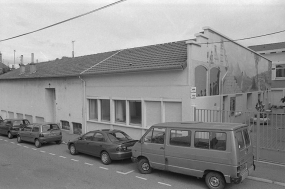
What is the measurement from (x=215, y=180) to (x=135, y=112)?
750 cm

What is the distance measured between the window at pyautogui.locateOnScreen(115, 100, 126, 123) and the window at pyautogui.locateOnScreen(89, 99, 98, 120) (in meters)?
2.17

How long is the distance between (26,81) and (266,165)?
73.9ft

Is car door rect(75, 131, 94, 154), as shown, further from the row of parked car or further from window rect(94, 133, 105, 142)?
the row of parked car

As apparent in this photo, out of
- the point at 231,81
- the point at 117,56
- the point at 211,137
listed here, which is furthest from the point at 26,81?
the point at 211,137

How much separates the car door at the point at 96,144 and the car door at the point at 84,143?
14 cm

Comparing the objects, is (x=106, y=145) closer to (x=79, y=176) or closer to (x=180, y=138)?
(x=79, y=176)

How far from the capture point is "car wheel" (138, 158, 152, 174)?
883cm

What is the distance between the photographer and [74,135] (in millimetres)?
17781

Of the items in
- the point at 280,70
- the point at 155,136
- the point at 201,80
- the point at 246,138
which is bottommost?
the point at 155,136

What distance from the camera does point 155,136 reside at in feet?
28.2

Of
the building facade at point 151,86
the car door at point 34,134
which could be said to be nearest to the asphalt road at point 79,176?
the car door at point 34,134

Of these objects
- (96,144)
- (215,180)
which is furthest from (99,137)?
(215,180)

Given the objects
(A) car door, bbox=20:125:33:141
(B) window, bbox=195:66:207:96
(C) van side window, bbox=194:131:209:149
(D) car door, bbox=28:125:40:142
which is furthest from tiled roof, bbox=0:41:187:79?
(A) car door, bbox=20:125:33:141

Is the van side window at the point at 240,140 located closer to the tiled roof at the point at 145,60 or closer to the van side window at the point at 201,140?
the van side window at the point at 201,140
